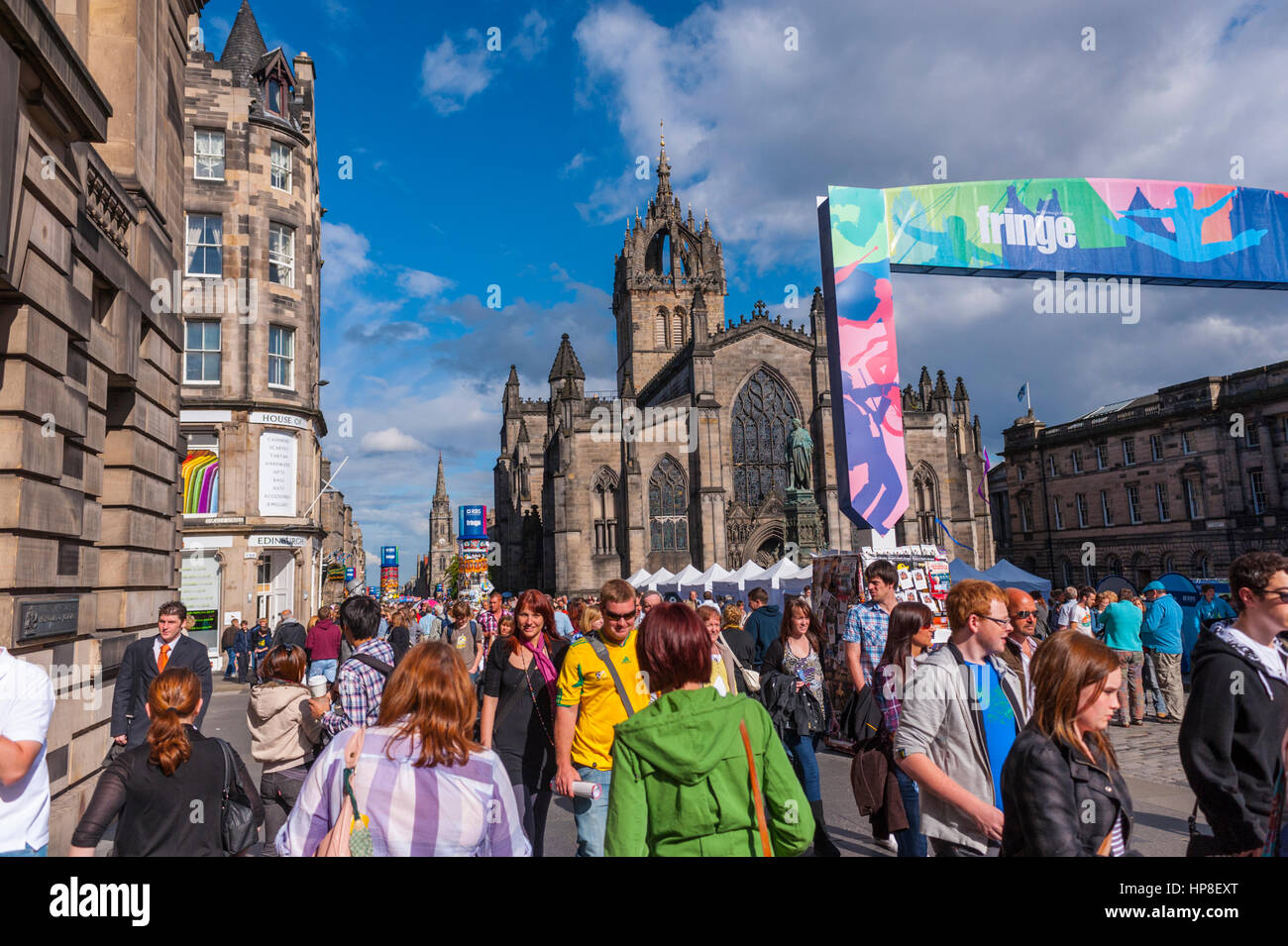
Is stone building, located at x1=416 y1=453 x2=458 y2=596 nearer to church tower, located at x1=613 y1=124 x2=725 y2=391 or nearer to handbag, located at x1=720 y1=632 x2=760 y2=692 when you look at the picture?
church tower, located at x1=613 y1=124 x2=725 y2=391

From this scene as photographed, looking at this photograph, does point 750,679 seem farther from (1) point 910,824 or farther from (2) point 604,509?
(2) point 604,509

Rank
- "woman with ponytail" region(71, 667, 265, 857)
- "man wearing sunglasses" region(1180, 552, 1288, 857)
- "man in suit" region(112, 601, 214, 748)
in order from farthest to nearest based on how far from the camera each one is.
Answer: "man in suit" region(112, 601, 214, 748)
"woman with ponytail" region(71, 667, 265, 857)
"man wearing sunglasses" region(1180, 552, 1288, 857)

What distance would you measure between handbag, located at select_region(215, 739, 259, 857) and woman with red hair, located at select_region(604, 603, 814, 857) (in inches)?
72.3

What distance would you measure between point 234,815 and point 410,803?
1423mm

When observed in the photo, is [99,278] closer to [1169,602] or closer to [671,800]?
[671,800]

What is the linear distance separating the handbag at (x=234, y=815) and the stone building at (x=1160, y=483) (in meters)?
40.9

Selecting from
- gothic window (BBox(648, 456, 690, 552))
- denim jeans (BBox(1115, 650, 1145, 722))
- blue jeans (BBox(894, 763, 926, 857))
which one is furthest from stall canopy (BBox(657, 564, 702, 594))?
blue jeans (BBox(894, 763, 926, 857))

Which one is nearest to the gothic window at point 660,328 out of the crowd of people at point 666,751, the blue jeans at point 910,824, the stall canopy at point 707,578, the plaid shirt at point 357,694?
the stall canopy at point 707,578

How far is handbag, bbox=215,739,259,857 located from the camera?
11.0 ft

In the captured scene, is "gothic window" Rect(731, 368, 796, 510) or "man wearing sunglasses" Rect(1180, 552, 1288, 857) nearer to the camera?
"man wearing sunglasses" Rect(1180, 552, 1288, 857)

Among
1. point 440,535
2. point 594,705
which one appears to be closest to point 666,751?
point 594,705

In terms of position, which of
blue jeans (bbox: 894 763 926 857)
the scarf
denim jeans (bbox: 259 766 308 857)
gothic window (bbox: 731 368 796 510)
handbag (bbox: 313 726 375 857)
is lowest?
blue jeans (bbox: 894 763 926 857)
